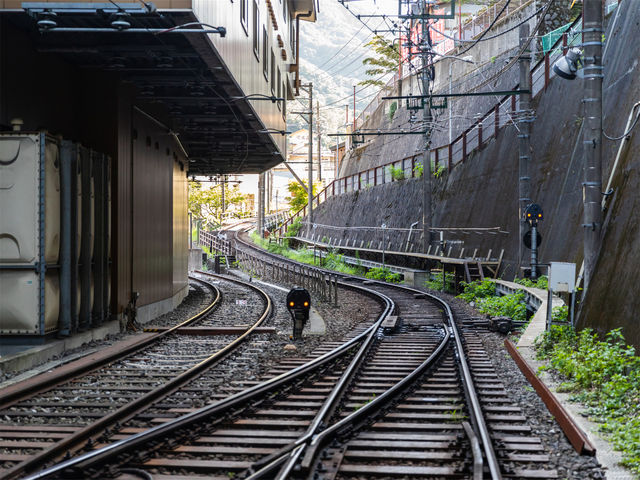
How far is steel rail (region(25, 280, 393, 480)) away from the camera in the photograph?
5.63m

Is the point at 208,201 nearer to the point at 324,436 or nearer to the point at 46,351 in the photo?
the point at 46,351

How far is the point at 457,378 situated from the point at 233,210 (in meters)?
86.9

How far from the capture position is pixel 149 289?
18.7 m

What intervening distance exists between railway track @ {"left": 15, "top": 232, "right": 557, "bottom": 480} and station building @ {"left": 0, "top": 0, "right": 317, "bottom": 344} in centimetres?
434

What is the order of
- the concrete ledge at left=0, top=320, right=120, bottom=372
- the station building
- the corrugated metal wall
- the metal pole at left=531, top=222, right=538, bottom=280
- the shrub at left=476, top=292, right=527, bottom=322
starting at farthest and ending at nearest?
1. the metal pole at left=531, top=222, right=538, bottom=280
2. the shrub at left=476, top=292, right=527, bottom=322
3. the corrugated metal wall
4. the station building
5. the concrete ledge at left=0, top=320, right=120, bottom=372

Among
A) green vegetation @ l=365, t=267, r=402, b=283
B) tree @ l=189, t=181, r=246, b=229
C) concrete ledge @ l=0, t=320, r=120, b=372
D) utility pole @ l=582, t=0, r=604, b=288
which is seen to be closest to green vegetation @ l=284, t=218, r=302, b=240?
tree @ l=189, t=181, r=246, b=229

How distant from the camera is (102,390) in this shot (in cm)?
940

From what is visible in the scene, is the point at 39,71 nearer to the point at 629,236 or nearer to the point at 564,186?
the point at 629,236

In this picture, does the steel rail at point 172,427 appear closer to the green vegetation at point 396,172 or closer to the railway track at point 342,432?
the railway track at point 342,432

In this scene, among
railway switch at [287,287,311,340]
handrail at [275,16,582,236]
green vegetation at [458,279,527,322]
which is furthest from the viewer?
handrail at [275,16,582,236]

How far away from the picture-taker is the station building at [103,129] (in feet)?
38.0

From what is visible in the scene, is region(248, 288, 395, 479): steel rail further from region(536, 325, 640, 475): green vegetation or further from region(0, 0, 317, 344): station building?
region(0, 0, 317, 344): station building

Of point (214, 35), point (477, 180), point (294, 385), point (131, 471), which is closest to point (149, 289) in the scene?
point (214, 35)

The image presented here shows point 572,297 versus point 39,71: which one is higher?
point 39,71
